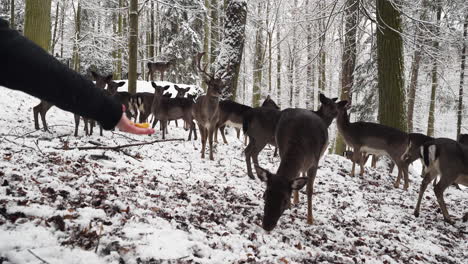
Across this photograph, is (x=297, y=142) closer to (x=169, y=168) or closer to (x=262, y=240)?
(x=262, y=240)

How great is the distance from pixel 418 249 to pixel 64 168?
4.79 metres

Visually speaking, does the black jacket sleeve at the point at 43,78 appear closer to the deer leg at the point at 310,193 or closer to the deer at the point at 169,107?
the deer leg at the point at 310,193

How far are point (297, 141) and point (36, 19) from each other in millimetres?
9242

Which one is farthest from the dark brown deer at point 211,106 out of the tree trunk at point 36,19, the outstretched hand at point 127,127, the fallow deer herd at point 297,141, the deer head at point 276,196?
the outstretched hand at point 127,127

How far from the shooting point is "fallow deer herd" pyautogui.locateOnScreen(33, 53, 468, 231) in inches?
159

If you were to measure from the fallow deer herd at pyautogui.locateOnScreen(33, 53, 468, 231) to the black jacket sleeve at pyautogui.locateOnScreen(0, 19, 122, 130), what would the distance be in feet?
0.40

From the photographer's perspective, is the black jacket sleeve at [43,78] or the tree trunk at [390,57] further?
the tree trunk at [390,57]

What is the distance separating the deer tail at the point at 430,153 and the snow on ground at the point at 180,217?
3.13 feet

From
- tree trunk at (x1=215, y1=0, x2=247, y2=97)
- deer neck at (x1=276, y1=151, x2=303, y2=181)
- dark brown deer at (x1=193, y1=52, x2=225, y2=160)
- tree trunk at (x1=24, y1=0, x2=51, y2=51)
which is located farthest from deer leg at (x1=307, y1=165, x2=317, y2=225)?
tree trunk at (x1=24, y1=0, x2=51, y2=51)

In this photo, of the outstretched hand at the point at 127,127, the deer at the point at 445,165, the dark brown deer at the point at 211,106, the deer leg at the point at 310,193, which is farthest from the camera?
the dark brown deer at the point at 211,106

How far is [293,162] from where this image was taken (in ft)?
13.8

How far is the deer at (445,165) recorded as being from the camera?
19.9 ft

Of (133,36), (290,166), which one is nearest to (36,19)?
(133,36)

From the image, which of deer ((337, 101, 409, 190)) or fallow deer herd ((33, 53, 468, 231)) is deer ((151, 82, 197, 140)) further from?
deer ((337, 101, 409, 190))
